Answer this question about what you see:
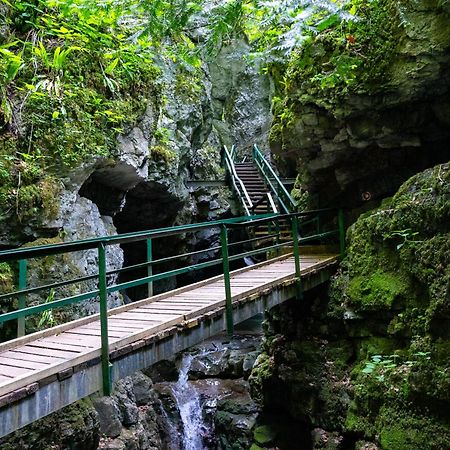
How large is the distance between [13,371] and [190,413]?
708cm

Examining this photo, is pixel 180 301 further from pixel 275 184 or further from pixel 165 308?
pixel 275 184

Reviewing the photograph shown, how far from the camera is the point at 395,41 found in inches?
260

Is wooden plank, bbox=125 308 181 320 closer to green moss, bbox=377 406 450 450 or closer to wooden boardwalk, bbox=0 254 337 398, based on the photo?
wooden boardwalk, bbox=0 254 337 398

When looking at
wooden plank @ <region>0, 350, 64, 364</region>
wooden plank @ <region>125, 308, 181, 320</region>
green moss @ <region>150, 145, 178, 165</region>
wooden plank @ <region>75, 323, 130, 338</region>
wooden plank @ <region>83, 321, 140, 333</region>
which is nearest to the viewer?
wooden plank @ <region>0, 350, 64, 364</region>

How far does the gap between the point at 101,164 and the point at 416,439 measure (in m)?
6.39

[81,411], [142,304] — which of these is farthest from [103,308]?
[81,411]

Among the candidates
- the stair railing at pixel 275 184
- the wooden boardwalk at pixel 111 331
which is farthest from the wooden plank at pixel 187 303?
the stair railing at pixel 275 184

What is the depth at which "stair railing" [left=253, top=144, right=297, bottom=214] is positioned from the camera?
12886 millimetres

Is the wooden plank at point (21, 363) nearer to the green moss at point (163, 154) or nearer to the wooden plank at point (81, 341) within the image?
the wooden plank at point (81, 341)

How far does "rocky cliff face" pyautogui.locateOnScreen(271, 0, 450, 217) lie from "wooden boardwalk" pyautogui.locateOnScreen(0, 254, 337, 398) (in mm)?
2923

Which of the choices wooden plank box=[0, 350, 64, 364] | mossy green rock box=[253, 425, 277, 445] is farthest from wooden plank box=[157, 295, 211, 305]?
mossy green rock box=[253, 425, 277, 445]

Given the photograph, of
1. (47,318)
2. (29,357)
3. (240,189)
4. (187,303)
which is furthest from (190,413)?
(240,189)

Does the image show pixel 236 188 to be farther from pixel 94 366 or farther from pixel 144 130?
pixel 94 366

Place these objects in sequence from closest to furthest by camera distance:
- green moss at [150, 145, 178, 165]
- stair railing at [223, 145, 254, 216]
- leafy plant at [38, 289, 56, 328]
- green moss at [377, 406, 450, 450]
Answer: green moss at [377, 406, 450, 450]
leafy plant at [38, 289, 56, 328]
green moss at [150, 145, 178, 165]
stair railing at [223, 145, 254, 216]
